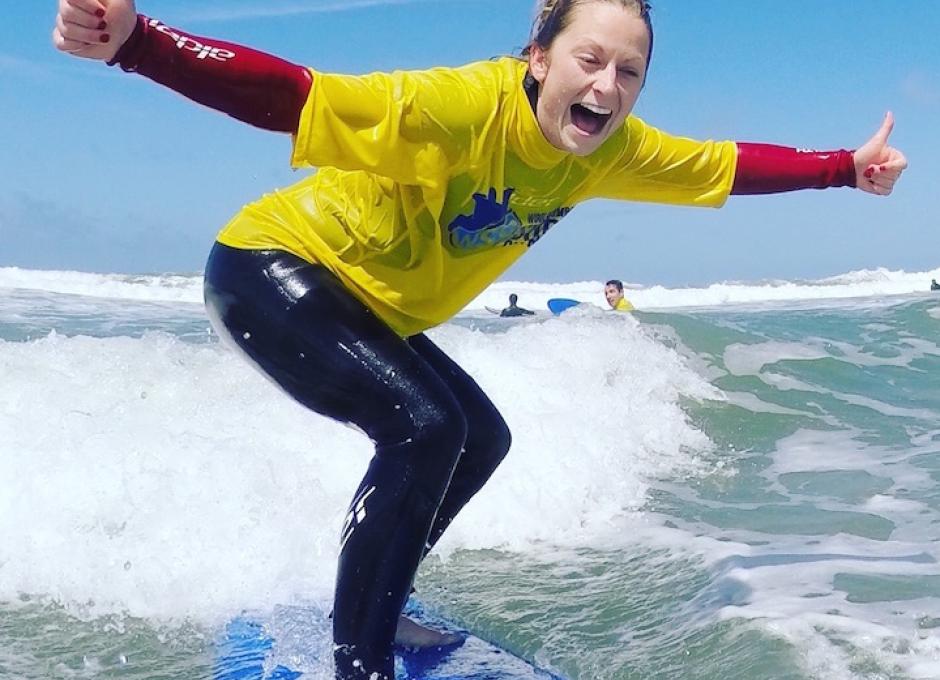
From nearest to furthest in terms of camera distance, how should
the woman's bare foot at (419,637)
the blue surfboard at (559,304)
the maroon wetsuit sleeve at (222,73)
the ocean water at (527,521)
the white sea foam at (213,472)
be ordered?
the maroon wetsuit sleeve at (222,73), the woman's bare foot at (419,637), the ocean water at (527,521), the white sea foam at (213,472), the blue surfboard at (559,304)

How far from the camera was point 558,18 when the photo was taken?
2656 millimetres

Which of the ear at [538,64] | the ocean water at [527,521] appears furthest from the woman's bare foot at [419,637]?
the ear at [538,64]

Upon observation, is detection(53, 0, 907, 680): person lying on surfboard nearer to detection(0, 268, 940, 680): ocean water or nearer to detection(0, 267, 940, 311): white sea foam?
detection(0, 268, 940, 680): ocean water

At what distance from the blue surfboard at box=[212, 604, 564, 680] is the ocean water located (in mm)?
58

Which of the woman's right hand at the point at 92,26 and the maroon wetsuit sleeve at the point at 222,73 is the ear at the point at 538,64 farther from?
the woman's right hand at the point at 92,26

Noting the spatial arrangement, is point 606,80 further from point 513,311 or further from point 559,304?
point 513,311

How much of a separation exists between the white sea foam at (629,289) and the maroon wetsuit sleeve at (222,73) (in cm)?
2096

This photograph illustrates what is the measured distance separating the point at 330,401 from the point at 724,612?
184cm

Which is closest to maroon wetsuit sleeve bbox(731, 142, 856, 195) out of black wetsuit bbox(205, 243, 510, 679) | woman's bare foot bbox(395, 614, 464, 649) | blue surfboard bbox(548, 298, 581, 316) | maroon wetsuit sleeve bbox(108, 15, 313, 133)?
black wetsuit bbox(205, 243, 510, 679)

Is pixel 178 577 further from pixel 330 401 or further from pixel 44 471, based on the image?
pixel 330 401

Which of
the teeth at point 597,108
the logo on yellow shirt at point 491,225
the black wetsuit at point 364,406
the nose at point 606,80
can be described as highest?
the nose at point 606,80

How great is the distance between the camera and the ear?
8.74ft

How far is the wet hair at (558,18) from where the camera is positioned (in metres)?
2.63

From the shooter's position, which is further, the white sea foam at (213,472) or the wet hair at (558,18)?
the white sea foam at (213,472)
